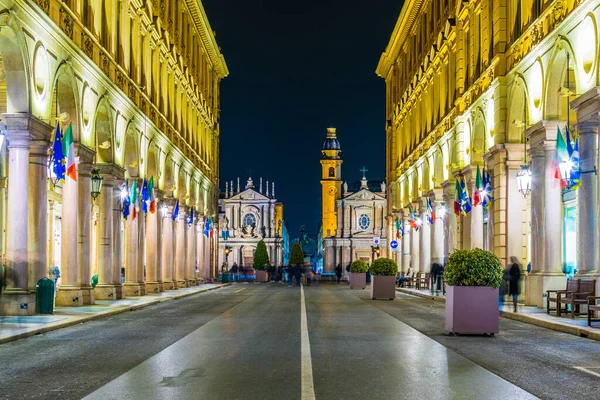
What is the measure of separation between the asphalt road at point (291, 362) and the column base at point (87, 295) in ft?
25.1

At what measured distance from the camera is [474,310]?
671 inches

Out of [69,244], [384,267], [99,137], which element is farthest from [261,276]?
[69,244]

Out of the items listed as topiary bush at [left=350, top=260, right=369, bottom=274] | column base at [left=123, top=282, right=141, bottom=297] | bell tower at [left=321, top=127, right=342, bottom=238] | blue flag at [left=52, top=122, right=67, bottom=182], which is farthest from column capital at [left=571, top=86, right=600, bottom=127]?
bell tower at [left=321, top=127, right=342, bottom=238]

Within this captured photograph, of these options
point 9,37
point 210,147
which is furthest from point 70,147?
point 210,147

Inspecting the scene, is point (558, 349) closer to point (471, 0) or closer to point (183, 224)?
point (471, 0)

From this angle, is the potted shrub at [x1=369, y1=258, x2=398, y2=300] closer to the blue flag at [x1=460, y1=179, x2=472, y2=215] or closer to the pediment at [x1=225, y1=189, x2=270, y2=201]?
the blue flag at [x1=460, y1=179, x2=472, y2=215]

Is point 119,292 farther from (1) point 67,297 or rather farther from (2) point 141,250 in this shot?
(1) point 67,297

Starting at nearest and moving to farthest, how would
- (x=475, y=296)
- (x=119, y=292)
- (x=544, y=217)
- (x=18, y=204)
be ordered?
(x=475, y=296) → (x=18, y=204) → (x=544, y=217) → (x=119, y=292)

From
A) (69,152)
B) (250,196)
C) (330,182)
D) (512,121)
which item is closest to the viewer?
(69,152)

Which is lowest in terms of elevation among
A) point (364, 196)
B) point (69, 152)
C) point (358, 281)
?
point (358, 281)

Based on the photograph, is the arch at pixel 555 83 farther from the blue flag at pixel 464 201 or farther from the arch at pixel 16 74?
the arch at pixel 16 74

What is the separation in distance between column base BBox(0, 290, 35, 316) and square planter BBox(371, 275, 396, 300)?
55.7 ft

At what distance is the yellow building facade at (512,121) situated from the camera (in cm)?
2244

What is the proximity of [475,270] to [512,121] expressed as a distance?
50.0 feet
